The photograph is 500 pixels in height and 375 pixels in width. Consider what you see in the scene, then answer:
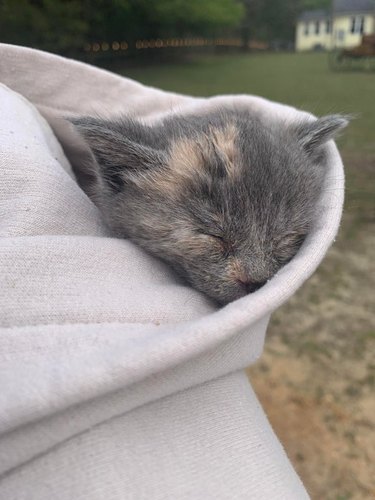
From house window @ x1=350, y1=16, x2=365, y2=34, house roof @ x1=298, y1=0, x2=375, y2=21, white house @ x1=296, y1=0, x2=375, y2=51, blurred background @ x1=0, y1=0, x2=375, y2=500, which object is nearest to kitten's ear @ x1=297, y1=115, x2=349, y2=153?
blurred background @ x1=0, y1=0, x2=375, y2=500

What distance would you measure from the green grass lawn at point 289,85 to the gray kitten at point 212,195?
6860mm

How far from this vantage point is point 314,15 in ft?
145

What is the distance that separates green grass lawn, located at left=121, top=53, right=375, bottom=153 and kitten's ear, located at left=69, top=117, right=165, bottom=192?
275 inches

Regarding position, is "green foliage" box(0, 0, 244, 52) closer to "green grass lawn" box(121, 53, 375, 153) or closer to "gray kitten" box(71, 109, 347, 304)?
"green grass lawn" box(121, 53, 375, 153)

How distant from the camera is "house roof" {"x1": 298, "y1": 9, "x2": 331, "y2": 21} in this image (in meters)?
43.3

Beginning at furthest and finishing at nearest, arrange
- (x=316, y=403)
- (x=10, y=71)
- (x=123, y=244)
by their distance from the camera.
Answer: (x=316, y=403), (x=10, y=71), (x=123, y=244)

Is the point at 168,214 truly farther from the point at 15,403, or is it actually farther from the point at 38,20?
the point at 38,20

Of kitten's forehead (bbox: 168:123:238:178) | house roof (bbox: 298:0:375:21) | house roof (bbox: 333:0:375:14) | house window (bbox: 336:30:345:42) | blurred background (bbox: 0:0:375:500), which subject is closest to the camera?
kitten's forehead (bbox: 168:123:238:178)

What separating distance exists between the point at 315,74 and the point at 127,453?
19.9 meters

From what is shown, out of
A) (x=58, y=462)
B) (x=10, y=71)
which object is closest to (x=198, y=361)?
(x=58, y=462)

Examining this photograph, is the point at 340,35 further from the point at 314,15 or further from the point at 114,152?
the point at 114,152

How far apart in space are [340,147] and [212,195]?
645cm

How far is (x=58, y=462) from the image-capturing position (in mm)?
807

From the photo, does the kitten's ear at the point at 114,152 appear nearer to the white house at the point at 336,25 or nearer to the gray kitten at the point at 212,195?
the gray kitten at the point at 212,195
